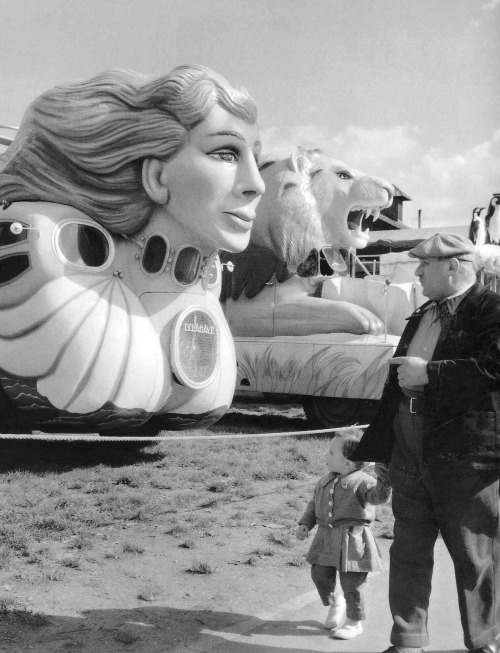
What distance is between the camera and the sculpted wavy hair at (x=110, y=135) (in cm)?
541

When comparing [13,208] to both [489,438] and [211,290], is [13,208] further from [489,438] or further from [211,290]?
[489,438]

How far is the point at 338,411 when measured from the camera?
860cm

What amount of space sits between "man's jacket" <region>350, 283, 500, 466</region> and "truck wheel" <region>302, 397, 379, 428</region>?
5713 millimetres

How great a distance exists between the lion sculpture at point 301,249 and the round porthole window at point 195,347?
290 centimetres

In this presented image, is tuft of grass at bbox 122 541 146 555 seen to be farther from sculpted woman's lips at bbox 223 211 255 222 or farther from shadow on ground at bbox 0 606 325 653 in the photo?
sculpted woman's lips at bbox 223 211 255 222

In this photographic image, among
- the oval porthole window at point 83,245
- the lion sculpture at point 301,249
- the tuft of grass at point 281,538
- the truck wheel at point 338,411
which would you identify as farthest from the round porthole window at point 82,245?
the truck wheel at point 338,411

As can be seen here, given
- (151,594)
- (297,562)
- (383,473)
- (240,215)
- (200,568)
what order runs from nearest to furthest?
1. (383,473)
2. (151,594)
3. (200,568)
4. (297,562)
5. (240,215)

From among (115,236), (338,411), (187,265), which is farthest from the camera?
(338,411)

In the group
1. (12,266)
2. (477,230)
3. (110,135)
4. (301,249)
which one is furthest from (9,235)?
(477,230)

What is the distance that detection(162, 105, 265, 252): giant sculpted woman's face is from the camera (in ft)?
17.7

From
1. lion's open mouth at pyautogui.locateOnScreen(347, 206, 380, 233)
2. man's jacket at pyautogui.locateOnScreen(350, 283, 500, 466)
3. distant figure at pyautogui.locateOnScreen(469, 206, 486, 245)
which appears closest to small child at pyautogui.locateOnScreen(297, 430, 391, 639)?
man's jacket at pyautogui.locateOnScreen(350, 283, 500, 466)

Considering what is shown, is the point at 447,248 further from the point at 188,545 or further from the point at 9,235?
the point at 9,235

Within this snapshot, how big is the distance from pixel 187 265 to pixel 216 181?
28.2 inches

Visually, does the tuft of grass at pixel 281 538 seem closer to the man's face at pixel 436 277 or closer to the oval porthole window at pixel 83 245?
the man's face at pixel 436 277
